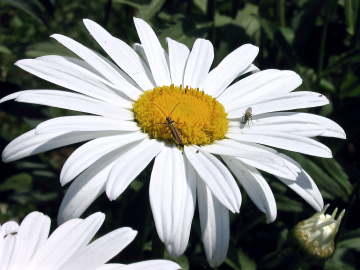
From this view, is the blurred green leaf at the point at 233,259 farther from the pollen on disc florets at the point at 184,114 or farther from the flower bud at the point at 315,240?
the pollen on disc florets at the point at 184,114

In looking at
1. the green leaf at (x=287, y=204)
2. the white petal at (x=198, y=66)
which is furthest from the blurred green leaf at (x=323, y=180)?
the white petal at (x=198, y=66)

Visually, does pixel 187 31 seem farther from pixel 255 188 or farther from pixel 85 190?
pixel 85 190

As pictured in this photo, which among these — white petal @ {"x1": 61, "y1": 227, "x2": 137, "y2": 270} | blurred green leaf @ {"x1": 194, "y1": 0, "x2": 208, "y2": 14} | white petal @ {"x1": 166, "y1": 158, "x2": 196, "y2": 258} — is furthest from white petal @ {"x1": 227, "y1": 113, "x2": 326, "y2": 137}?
blurred green leaf @ {"x1": 194, "y1": 0, "x2": 208, "y2": 14}

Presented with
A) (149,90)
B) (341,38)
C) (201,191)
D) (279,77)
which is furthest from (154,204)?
(341,38)

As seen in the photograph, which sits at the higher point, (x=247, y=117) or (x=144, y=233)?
(x=247, y=117)

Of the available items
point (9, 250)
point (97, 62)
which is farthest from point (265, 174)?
point (9, 250)

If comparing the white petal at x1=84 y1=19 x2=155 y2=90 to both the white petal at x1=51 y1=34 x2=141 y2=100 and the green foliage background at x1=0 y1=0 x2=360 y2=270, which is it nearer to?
the white petal at x1=51 y1=34 x2=141 y2=100
